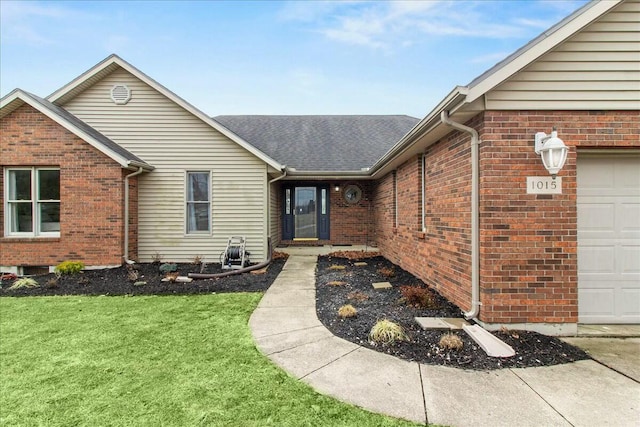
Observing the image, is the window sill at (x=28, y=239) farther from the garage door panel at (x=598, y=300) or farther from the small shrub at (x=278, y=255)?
the garage door panel at (x=598, y=300)

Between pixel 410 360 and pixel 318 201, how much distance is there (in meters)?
9.88


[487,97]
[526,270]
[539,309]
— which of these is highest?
[487,97]

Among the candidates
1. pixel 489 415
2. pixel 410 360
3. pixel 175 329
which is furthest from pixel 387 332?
pixel 175 329

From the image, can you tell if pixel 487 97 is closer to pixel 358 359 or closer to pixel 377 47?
pixel 358 359

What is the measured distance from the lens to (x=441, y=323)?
420 cm

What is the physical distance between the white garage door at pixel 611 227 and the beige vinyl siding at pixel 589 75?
2.45 feet

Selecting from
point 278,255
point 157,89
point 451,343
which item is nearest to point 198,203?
point 278,255

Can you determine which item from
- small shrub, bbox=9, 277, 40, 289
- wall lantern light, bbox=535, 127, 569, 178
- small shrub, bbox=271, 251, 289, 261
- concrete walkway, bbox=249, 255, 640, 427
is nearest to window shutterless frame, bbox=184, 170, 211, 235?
small shrub, bbox=271, 251, 289, 261

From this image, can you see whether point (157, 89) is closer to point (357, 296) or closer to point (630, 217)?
point (357, 296)

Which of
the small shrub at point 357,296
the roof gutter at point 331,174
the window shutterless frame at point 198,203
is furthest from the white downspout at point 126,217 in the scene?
the small shrub at point 357,296

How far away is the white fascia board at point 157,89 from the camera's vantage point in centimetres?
873

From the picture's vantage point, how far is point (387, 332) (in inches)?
149

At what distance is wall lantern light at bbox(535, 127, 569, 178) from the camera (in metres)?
3.67

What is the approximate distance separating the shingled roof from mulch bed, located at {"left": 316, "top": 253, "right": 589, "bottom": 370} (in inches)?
237
